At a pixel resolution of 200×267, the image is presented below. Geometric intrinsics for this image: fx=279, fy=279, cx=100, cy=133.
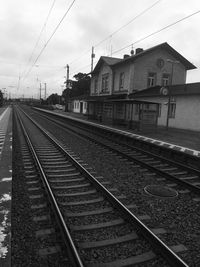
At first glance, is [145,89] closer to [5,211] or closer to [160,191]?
[160,191]

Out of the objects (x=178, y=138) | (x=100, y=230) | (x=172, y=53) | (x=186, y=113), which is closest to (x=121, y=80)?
(x=172, y=53)

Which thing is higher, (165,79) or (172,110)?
(165,79)

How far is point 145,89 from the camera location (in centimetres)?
2978

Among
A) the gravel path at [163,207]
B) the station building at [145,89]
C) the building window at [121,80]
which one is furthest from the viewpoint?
the building window at [121,80]

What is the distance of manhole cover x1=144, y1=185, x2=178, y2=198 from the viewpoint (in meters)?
7.10

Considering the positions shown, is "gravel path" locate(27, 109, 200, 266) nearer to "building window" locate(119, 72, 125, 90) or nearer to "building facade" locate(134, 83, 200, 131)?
"building facade" locate(134, 83, 200, 131)

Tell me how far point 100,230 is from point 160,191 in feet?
9.25

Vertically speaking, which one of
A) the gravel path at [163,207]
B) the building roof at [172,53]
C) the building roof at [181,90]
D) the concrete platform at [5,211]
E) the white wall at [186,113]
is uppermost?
the building roof at [172,53]

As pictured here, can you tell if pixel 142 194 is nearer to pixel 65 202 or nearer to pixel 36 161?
pixel 65 202

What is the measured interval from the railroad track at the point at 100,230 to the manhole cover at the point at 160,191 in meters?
0.94

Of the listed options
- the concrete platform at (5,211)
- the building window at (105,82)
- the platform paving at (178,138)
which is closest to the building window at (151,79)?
the building window at (105,82)

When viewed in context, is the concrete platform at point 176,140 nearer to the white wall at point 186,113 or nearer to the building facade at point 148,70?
the white wall at point 186,113

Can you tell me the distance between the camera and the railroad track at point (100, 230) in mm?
4086

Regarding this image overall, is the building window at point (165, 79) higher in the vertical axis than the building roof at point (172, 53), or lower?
lower
